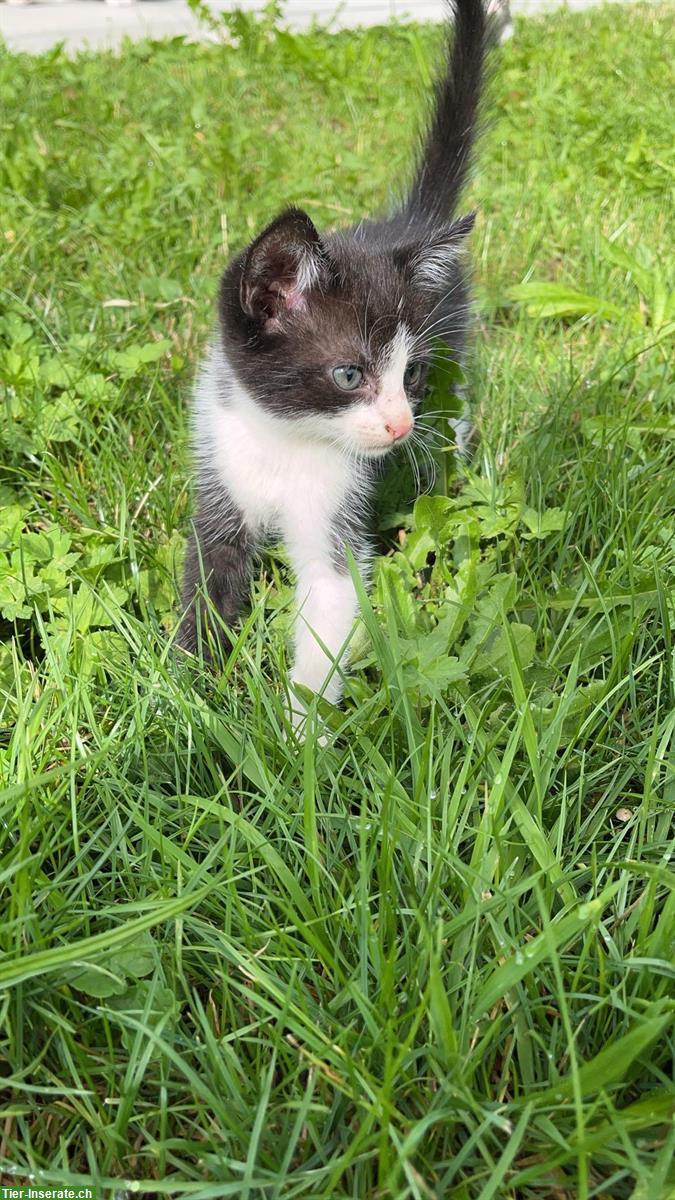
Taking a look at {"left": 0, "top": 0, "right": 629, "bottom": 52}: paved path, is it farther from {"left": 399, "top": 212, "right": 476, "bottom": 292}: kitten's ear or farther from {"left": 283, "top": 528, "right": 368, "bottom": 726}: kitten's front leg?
{"left": 283, "top": 528, "right": 368, "bottom": 726}: kitten's front leg

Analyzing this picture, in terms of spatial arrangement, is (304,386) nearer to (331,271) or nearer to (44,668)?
(331,271)

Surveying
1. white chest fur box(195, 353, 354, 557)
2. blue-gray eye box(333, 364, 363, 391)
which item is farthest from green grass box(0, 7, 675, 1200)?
blue-gray eye box(333, 364, 363, 391)

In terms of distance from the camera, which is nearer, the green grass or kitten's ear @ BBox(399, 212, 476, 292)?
the green grass

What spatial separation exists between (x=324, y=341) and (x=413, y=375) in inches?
10.9

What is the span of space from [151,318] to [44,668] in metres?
1.44

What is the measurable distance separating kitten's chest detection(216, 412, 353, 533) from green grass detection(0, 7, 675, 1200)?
0.19m

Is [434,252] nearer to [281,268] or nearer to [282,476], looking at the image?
[281,268]

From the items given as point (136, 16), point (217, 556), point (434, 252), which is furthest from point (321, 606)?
point (136, 16)

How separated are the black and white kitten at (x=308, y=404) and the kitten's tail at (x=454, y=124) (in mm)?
348

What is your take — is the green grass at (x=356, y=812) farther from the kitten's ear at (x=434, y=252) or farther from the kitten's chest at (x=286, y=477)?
the kitten's ear at (x=434, y=252)

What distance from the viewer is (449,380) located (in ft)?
7.16

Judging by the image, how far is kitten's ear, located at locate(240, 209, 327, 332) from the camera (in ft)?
5.34

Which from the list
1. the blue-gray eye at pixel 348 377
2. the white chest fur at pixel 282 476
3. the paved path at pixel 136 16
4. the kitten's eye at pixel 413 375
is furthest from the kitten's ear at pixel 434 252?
the paved path at pixel 136 16

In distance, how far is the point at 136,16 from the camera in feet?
20.6
